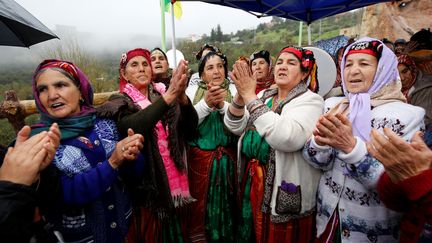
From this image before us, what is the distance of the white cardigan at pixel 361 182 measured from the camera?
56.3 inches

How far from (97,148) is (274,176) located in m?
1.24

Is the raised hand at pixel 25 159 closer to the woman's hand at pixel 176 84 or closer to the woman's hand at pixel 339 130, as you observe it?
the woman's hand at pixel 176 84

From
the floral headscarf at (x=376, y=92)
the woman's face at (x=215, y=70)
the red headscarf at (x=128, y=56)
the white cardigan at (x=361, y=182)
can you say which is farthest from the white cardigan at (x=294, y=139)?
the red headscarf at (x=128, y=56)

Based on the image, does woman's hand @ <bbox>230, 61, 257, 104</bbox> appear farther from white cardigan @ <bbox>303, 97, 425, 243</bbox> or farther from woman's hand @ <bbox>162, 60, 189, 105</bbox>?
white cardigan @ <bbox>303, 97, 425, 243</bbox>

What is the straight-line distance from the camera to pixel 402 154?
40.1 inches

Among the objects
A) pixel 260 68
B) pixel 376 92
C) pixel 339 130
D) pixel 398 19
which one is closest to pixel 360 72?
pixel 376 92

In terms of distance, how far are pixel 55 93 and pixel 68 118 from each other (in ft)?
0.50

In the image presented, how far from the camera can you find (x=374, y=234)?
156 cm

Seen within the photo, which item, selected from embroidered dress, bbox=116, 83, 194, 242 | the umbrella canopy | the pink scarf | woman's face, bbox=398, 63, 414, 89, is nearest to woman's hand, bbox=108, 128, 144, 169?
embroidered dress, bbox=116, 83, 194, 242

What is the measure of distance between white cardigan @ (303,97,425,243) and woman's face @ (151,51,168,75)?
79.2 inches

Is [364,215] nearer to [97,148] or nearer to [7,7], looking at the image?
[97,148]

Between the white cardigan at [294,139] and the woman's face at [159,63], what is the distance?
171 cm

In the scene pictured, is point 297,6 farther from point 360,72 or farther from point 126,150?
point 126,150

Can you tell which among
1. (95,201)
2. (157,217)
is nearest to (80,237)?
(95,201)
